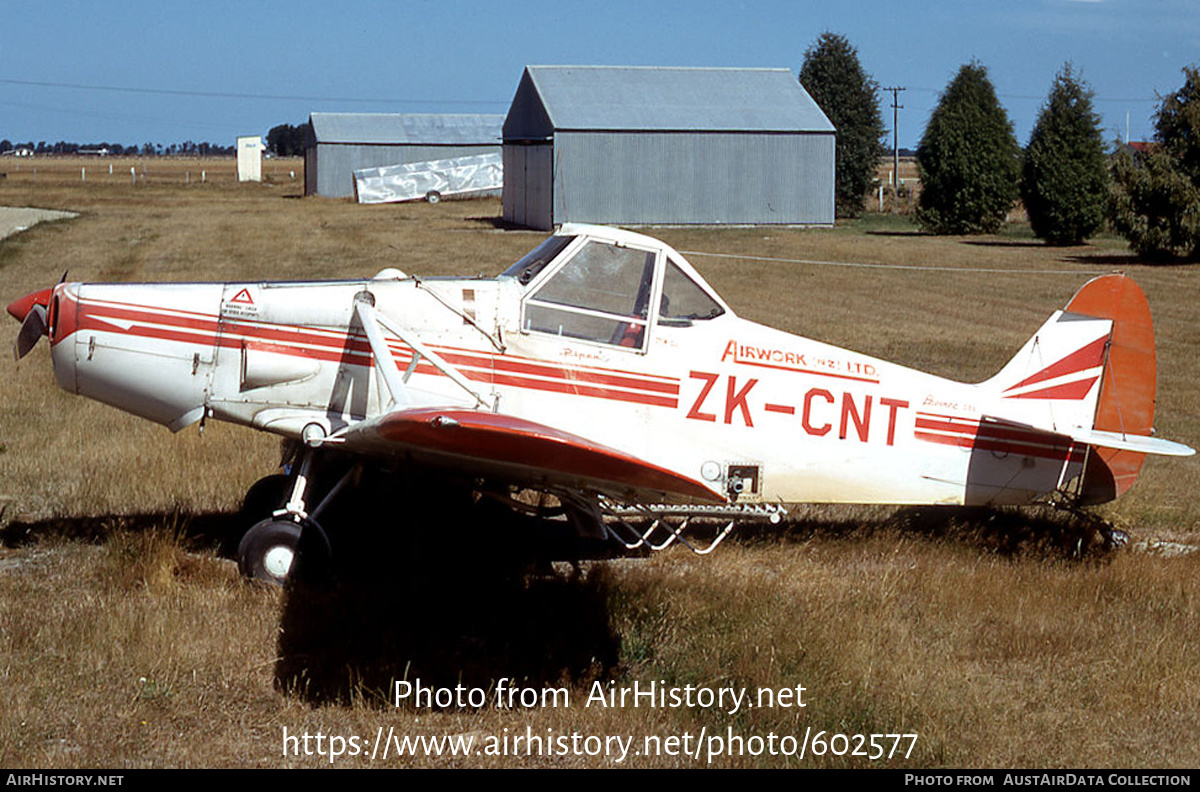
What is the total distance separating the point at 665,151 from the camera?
4231 centimetres

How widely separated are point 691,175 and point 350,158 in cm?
2836

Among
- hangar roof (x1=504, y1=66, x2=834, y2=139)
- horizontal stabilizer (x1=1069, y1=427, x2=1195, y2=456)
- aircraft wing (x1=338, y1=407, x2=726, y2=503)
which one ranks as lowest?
horizontal stabilizer (x1=1069, y1=427, x2=1195, y2=456)

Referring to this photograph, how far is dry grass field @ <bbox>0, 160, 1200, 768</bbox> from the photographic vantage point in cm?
554

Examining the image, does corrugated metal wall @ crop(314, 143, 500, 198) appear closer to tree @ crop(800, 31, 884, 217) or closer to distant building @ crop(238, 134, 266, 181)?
tree @ crop(800, 31, 884, 217)

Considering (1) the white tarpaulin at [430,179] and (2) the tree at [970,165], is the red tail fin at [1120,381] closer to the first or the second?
(2) the tree at [970,165]

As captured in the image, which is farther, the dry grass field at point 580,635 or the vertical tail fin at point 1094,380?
the vertical tail fin at point 1094,380

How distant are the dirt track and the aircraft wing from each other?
113ft

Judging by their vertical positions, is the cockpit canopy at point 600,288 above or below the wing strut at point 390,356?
above

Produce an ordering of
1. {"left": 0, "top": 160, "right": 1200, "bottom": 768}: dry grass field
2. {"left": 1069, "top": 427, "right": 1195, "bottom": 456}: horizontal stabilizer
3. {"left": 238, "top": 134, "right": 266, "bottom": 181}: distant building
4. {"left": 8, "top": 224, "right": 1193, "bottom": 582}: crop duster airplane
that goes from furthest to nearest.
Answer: {"left": 238, "top": 134, "right": 266, "bottom": 181}: distant building → {"left": 1069, "top": 427, "right": 1195, "bottom": 456}: horizontal stabilizer → {"left": 8, "top": 224, "right": 1193, "bottom": 582}: crop duster airplane → {"left": 0, "top": 160, "right": 1200, "bottom": 768}: dry grass field

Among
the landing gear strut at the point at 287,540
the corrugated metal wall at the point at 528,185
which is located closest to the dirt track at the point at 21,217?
the corrugated metal wall at the point at 528,185

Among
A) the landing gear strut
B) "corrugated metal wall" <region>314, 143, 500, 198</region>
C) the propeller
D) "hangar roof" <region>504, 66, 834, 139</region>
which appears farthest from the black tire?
"corrugated metal wall" <region>314, 143, 500, 198</region>

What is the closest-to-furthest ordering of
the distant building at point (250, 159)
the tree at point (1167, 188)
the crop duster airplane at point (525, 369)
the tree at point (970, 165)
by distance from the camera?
the crop duster airplane at point (525, 369)
the tree at point (1167, 188)
the tree at point (970, 165)
the distant building at point (250, 159)

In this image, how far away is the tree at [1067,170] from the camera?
38688 millimetres

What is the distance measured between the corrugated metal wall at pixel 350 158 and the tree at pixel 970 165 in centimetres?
2981
